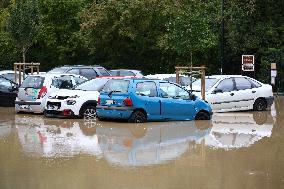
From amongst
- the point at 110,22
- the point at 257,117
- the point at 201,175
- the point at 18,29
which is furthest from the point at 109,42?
the point at 201,175

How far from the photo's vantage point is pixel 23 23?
107ft

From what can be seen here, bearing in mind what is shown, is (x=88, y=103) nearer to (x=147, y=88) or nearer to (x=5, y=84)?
(x=147, y=88)

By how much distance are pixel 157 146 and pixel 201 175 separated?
11.4 ft

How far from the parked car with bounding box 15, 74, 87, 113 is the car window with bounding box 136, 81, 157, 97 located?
4133 mm

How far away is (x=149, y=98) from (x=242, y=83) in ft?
19.3

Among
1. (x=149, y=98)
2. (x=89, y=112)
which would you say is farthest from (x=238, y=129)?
(x=89, y=112)

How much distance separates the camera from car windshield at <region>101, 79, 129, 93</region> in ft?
60.0

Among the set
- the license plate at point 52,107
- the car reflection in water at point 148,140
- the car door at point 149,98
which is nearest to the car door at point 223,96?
the car reflection in water at point 148,140

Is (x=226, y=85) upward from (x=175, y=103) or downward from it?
upward

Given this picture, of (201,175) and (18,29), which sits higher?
(18,29)

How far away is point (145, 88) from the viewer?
723 inches

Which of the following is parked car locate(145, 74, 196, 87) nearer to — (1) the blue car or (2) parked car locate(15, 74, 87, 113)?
(2) parked car locate(15, 74, 87, 113)

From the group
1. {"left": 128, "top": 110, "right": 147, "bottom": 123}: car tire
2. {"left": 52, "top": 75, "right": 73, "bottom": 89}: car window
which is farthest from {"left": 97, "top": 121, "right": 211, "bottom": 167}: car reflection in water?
{"left": 52, "top": 75, "right": 73, "bottom": 89}: car window

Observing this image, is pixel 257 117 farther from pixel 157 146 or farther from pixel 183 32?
pixel 183 32
